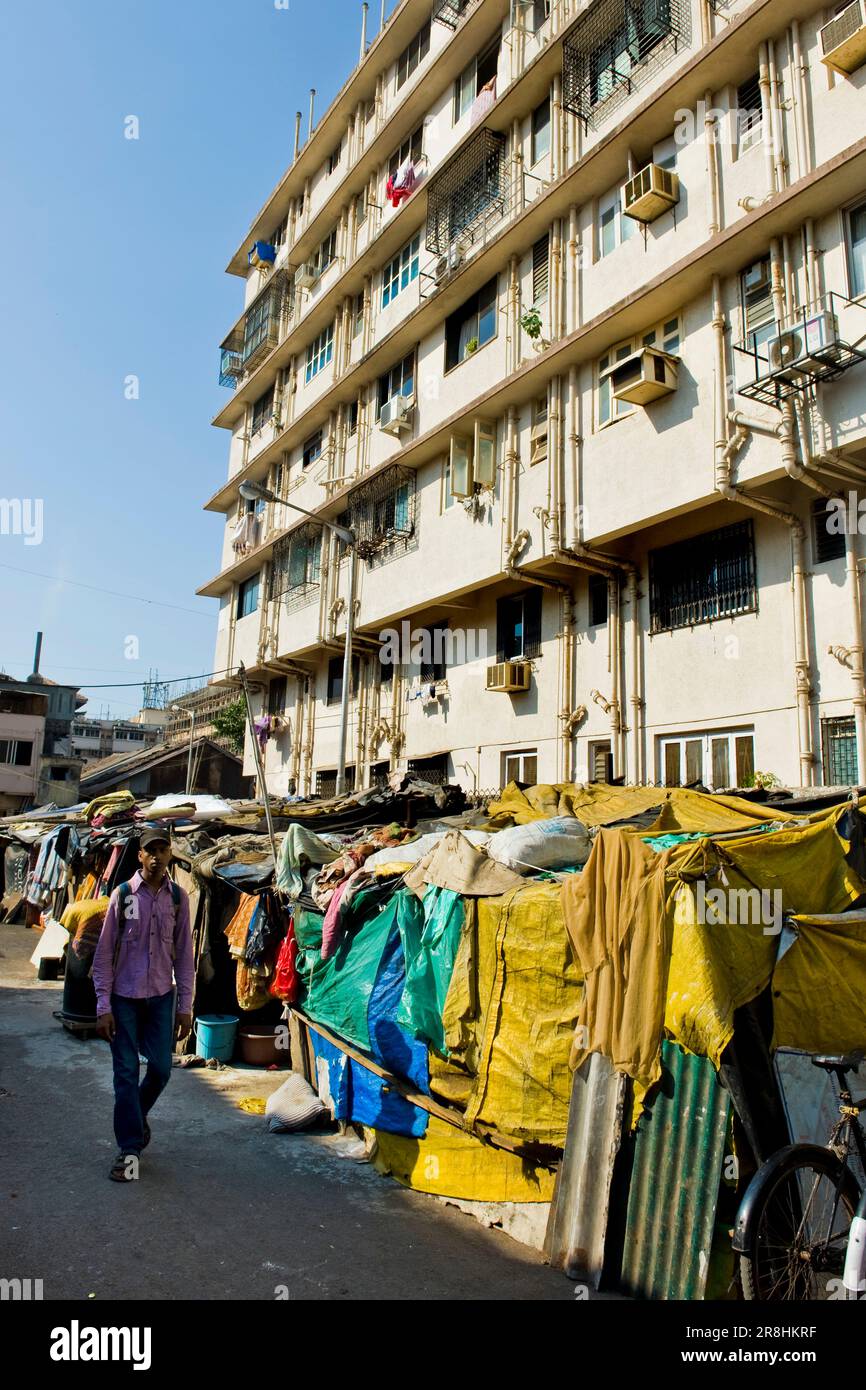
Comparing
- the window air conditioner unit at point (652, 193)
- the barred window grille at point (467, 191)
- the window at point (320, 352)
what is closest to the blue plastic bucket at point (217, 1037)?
the window air conditioner unit at point (652, 193)

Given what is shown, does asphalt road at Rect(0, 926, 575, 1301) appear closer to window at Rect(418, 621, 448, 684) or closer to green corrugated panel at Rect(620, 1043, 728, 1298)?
green corrugated panel at Rect(620, 1043, 728, 1298)

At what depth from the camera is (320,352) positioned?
2525 cm

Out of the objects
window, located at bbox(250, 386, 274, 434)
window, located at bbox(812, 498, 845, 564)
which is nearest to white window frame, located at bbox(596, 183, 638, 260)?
window, located at bbox(812, 498, 845, 564)

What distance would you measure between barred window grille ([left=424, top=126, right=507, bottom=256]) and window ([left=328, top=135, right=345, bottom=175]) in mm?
8480

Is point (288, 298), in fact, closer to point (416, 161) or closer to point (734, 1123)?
point (416, 161)

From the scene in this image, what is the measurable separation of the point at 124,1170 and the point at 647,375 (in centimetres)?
1132

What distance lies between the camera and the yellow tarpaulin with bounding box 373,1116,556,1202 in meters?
5.31

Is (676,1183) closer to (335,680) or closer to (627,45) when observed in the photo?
(627,45)

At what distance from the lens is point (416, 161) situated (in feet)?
67.5

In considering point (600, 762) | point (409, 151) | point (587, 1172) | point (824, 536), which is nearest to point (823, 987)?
point (587, 1172)

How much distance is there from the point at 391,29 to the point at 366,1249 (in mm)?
25651

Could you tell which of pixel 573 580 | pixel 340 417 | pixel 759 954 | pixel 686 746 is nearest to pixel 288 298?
pixel 340 417

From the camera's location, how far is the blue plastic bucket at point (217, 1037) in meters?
9.01
